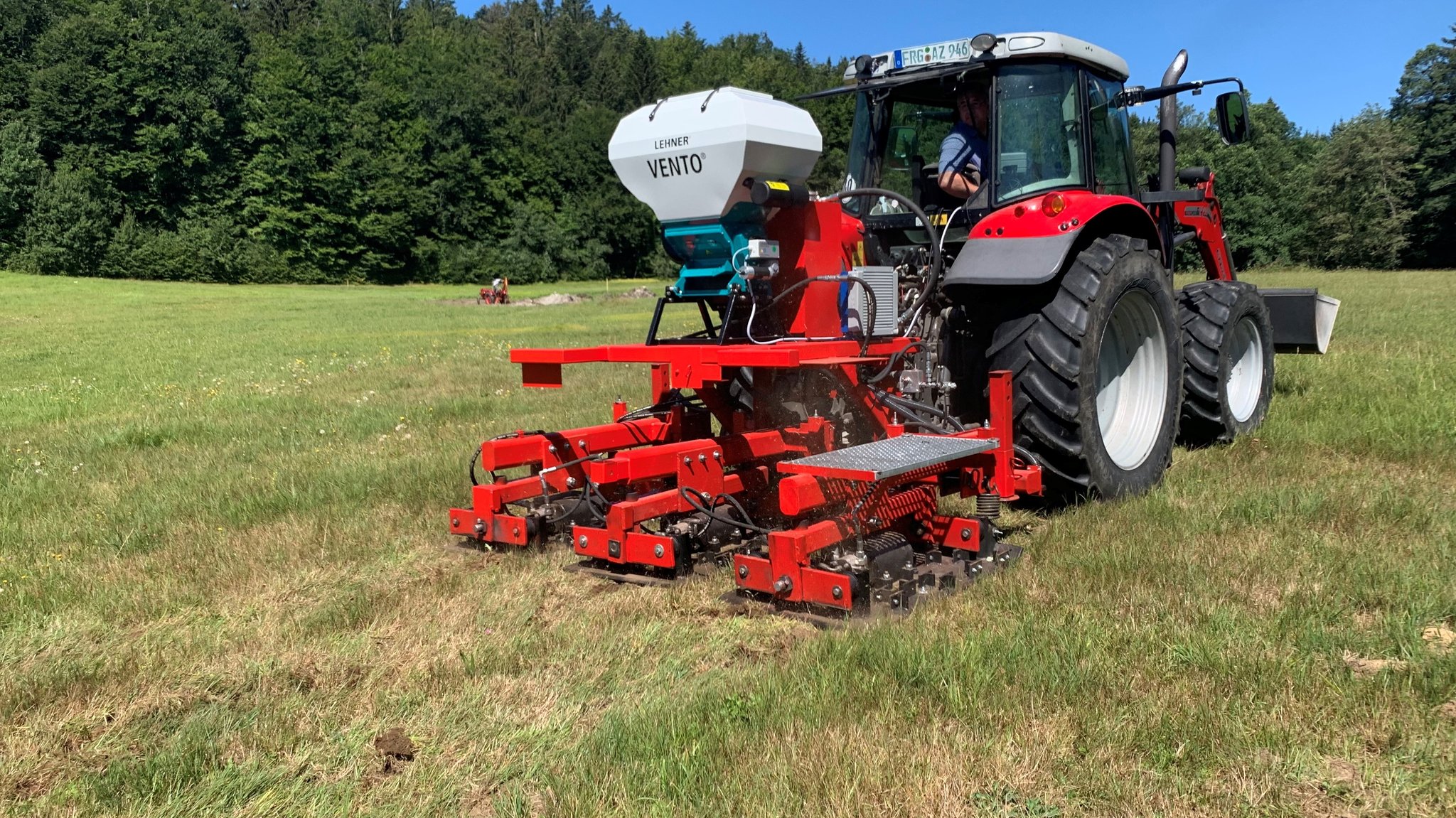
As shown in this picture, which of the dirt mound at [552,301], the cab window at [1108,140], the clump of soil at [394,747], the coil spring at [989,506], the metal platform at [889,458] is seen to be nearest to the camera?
the clump of soil at [394,747]

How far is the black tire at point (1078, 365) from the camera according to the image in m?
4.77

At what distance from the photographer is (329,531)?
5.10 m

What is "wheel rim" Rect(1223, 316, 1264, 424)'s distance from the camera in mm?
7285

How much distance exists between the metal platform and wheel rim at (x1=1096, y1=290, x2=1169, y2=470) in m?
1.60

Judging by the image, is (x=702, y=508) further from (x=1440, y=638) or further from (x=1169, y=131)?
(x=1169, y=131)

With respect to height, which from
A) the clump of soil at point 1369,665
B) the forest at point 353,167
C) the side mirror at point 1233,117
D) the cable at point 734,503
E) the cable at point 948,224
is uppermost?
the forest at point 353,167

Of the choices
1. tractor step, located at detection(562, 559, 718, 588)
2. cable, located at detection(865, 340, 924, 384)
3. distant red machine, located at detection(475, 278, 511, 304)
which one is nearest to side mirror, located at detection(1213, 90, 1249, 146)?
cable, located at detection(865, 340, 924, 384)

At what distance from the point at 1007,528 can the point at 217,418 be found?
7.27m

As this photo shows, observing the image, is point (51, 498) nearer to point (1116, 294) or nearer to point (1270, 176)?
point (1116, 294)

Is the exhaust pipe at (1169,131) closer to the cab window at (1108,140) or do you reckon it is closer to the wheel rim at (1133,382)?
the cab window at (1108,140)

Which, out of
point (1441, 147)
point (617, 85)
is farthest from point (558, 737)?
point (617, 85)

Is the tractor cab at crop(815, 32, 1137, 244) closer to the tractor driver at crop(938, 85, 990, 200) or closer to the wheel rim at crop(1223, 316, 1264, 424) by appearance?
the tractor driver at crop(938, 85, 990, 200)

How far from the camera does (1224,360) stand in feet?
21.8

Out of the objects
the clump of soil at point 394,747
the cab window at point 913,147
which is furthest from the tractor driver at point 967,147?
the clump of soil at point 394,747
